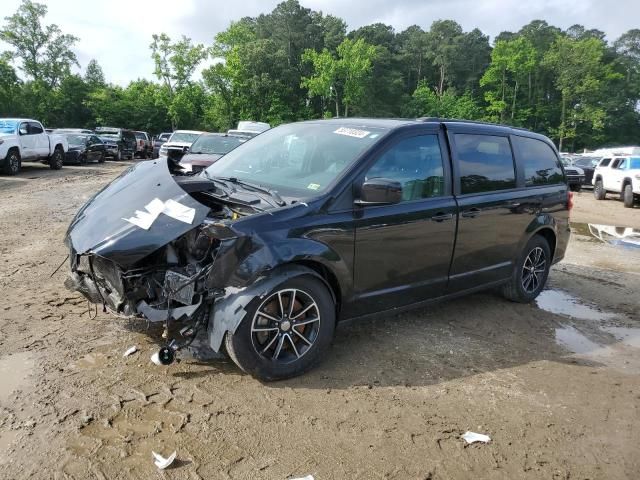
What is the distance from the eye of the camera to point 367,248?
396cm

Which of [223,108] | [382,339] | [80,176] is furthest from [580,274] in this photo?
[223,108]

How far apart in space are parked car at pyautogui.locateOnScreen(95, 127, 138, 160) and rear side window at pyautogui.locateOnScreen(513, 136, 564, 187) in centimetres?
2647

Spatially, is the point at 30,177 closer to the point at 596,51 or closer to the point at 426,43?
the point at 596,51

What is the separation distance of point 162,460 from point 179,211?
5.18ft

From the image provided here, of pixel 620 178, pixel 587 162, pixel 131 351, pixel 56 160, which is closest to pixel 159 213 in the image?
pixel 131 351

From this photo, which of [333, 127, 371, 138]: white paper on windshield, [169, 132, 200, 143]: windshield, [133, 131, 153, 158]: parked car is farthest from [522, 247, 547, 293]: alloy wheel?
[133, 131, 153, 158]: parked car

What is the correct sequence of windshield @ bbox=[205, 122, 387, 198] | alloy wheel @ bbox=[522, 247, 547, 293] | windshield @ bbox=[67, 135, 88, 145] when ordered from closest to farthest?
1. windshield @ bbox=[205, 122, 387, 198]
2. alloy wheel @ bbox=[522, 247, 547, 293]
3. windshield @ bbox=[67, 135, 88, 145]

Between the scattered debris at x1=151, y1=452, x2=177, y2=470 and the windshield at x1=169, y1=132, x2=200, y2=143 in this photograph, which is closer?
the scattered debris at x1=151, y1=452, x2=177, y2=470

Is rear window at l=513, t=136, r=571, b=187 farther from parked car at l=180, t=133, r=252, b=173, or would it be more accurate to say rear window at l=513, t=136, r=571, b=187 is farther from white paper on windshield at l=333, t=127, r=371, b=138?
parked car at l=180, t=133, r=252, b=173

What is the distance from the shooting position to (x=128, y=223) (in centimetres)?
357

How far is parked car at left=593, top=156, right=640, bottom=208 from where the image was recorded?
675 inches

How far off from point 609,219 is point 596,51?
54244 millimetres

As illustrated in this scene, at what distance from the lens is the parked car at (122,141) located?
94.4 ft

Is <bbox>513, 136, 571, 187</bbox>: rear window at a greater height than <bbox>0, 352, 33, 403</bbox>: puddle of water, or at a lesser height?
greater
